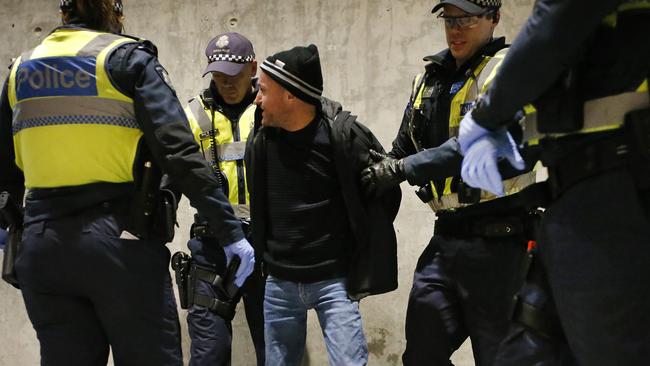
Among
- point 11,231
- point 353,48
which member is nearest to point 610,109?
point 11,231

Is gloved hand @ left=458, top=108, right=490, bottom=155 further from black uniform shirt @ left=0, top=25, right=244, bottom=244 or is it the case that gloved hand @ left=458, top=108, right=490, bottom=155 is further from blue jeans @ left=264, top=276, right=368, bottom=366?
blue jeans @ left=264, top=276, right=368, bottom=366

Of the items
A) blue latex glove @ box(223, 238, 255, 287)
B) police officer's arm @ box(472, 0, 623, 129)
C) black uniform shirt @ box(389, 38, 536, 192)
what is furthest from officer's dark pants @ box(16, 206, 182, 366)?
police officer's arm @ box(472, 0, 623, 129)

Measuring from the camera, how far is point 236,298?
3193mm

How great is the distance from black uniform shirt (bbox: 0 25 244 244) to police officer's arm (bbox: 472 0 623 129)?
107 centimetres

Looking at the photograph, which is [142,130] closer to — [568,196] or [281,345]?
[281,345]

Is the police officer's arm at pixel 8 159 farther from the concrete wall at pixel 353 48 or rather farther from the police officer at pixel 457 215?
the concrete wall at pixel 353 48

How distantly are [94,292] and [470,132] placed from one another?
4.09 feet

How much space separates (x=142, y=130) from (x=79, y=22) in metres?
0.43

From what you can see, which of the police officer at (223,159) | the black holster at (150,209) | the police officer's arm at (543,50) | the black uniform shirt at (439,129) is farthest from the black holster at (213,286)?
the police officer's arm at (543,50)

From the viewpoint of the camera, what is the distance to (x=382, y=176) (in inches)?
99.0

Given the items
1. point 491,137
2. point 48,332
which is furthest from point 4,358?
point 491,137

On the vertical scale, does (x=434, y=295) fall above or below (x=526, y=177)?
below

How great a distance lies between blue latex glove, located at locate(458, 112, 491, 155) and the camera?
1652 mm

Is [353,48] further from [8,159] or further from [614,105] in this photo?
[614,105]
